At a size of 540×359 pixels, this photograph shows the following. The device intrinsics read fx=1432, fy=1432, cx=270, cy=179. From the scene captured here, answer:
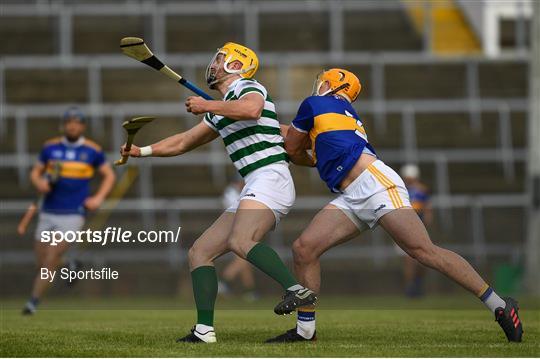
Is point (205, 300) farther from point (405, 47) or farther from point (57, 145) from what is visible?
point (405, 47)

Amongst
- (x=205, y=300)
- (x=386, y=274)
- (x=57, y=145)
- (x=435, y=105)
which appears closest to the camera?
(x=205, y=300)

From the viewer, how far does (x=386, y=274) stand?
894 inches

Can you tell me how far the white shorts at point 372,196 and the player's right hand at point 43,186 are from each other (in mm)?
7157

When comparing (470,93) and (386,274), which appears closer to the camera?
(386,274)

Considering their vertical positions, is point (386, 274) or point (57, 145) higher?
point (57, 145)

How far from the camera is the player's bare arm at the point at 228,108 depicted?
1027cm

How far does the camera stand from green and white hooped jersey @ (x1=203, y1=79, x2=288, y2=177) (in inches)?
421

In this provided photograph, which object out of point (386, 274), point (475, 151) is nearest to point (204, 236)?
point (386, 274)

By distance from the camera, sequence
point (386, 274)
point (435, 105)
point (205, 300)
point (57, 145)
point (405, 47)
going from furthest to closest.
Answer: point (405, 47), point (435, 105), point (386, 274), point (57, 145), point (205, 300)

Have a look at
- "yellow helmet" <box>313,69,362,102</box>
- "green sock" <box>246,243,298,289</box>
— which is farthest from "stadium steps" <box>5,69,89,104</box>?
"green sock" <box>246,243,298,289</box>

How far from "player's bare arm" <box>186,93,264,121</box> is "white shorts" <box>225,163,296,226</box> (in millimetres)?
490

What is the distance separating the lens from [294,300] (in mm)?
9914

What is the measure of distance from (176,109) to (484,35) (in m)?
6.65

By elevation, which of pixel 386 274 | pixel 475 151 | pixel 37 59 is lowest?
pixel 386 274
